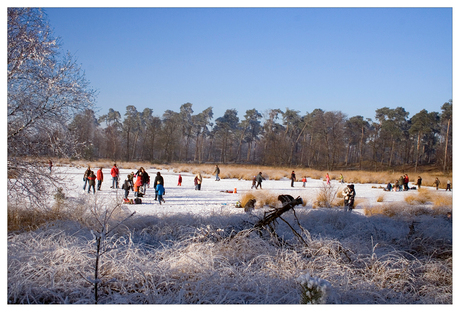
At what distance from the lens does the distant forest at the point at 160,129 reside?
6.31m

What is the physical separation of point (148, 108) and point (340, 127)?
3804 cm

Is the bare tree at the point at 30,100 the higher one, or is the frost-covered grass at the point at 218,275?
the bare tree at the point at 30,100

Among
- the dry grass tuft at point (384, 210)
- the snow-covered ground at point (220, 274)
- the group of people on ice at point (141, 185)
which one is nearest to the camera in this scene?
the snow-covered ground at point (220, 274)

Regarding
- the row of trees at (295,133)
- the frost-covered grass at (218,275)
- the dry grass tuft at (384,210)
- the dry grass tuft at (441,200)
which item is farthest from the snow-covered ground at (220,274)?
the row of trees at (295,133)

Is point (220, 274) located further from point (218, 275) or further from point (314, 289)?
point (314, 289)

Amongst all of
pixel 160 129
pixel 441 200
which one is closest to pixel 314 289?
pixel 441 200

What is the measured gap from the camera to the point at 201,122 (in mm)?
65938

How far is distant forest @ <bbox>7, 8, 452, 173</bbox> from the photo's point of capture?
631 cm

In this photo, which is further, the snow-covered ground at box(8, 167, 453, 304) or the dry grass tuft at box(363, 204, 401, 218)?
the dry grass tuft at box(363, 204, 401, 218)

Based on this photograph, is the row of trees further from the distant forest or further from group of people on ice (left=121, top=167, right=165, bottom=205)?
group of people on ice (left=121, top=167, right=165, bottom=205)

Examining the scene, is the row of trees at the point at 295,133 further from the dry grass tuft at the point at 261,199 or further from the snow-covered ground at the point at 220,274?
the snow-covered ground at the point at 220,274

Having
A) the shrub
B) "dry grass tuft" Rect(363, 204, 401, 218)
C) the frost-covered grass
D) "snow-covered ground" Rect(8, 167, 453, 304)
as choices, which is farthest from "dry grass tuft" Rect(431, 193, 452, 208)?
the shrub

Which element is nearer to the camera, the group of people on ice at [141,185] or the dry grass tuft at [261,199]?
the group of people on ice at [141,185]

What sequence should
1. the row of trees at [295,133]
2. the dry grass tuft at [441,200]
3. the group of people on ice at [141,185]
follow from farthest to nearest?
1. the row of trees at [295,133]
2. the dry grass tuft at [441,200]
3. the group of people on ice at [141,185]
